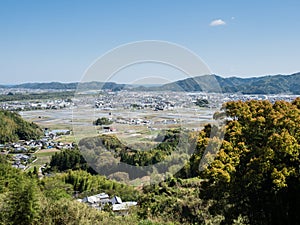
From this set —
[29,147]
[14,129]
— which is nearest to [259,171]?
[29,147]

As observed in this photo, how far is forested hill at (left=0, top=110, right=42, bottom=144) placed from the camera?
124 ft

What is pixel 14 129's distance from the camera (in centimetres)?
3906

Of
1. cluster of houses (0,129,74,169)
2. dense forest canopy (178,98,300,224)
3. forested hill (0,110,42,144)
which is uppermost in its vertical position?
dense forest canopy (178,98,300,224)

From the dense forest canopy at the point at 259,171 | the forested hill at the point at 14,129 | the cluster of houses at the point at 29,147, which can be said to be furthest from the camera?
the forested hill at the point at 14,129

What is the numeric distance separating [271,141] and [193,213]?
2.18m

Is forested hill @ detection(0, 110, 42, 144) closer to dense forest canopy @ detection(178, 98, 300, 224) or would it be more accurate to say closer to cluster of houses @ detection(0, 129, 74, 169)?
cluster of houses @ detection(0, 129, 74, 169)

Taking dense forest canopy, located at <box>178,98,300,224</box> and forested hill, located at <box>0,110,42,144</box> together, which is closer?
dense forest canopy, located at <box>178,98,300,224</box>

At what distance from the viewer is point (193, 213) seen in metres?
6.39

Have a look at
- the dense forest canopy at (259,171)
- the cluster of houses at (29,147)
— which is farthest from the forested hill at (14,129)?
the dense forest canopy at (259,171)

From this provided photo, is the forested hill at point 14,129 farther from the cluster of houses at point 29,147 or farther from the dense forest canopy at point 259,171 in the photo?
the dense forest canopy at point 259,171

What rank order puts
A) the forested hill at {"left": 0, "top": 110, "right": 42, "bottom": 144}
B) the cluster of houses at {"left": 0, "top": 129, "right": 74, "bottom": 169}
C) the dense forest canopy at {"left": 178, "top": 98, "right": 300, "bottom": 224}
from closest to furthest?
the dense forest canopy at {"left": 178, "top": 98, "right": 300, "bottom": 224}, the cluster of houses at {"left": 0, "top": 129, "right": 74, "bottom": 169}, the forested hill at {"left": 0, "top": 110, "right": 42, "bottom": 144}

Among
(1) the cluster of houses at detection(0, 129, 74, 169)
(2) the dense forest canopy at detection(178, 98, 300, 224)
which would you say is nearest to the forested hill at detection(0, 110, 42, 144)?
(1) the cluster of houses at detection(0, 129, 74, 169)

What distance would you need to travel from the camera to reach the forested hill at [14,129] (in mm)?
37875

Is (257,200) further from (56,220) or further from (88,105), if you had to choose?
(88,105)
